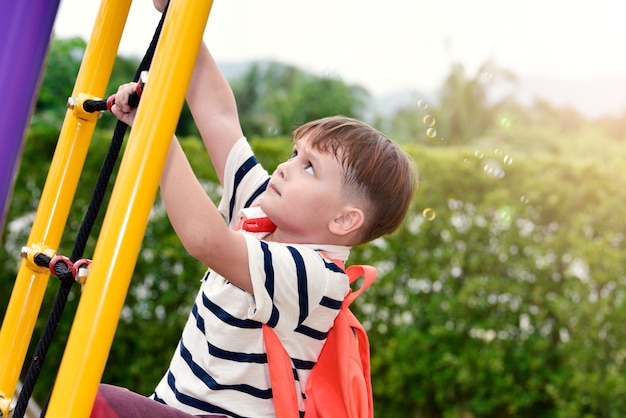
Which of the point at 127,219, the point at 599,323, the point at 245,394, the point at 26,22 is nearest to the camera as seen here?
the point at 26,22

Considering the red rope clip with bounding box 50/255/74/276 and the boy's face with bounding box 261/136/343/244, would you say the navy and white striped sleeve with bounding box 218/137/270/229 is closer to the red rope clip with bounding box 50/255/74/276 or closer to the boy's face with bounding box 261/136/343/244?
the boy's face with bounding box 261/136/343/244

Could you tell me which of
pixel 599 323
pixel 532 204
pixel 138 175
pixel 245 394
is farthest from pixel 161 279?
pixel 138 175

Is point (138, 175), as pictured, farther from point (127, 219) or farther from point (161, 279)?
point (161, 279)

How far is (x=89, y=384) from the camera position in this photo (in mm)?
1041

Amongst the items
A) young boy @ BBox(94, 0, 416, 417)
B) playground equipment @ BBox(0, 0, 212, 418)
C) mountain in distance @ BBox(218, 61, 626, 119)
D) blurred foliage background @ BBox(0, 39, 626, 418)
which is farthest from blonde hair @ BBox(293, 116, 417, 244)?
mountain in distance @ BBox(218, 61, 626, 119)

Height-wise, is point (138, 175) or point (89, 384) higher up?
point (138, 175)

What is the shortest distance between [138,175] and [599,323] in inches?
139

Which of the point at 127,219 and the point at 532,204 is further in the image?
the point at 532,204

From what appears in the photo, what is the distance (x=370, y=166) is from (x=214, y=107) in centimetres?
41

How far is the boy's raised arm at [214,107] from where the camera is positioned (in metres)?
1.78

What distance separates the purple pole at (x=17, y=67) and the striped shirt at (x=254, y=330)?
1.73 ft

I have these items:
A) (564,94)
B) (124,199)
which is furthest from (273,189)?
(564,94)

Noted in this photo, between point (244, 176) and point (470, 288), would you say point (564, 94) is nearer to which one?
point (470, 288)

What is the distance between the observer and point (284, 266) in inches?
58.1
